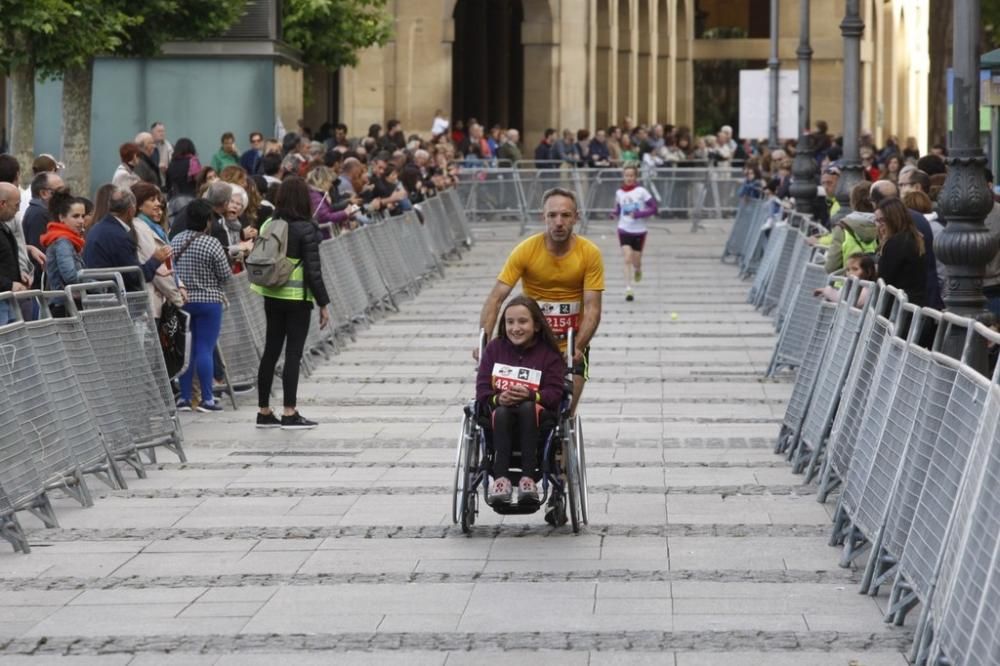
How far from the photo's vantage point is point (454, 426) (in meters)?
15.1

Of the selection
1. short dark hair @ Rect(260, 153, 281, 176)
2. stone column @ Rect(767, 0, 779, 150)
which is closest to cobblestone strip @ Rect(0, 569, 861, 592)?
short dark hair @ Rect(260, 153, 281, 176)

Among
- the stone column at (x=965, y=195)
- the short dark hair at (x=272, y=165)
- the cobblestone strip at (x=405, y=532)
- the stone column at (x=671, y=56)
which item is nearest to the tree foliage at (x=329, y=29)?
the short dark hair at (x=272, y=165)

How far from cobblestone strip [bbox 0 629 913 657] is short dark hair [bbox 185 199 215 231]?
7820mm

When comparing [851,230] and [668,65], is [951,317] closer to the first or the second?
[851,230]

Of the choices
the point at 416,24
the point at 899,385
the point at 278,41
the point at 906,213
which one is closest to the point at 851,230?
the point at 906,213

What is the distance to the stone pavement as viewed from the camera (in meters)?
8.09

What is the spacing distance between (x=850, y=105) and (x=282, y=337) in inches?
425

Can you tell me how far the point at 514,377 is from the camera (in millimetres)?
10344

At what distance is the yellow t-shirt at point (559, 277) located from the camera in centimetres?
1133

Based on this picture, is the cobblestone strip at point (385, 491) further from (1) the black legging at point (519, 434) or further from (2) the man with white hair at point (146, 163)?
(2) the man with white hair at point (146, 163)

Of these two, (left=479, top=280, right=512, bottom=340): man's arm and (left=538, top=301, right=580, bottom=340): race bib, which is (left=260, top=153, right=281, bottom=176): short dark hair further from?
(left=479, top=280, right=512, bottom=340): man's arm

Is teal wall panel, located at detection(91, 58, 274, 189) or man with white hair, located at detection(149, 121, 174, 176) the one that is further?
teal wall panel, located at detection(91, 58, 274, 189)

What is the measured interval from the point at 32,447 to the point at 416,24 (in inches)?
1706

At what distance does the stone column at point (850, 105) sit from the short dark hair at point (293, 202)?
8.10m
